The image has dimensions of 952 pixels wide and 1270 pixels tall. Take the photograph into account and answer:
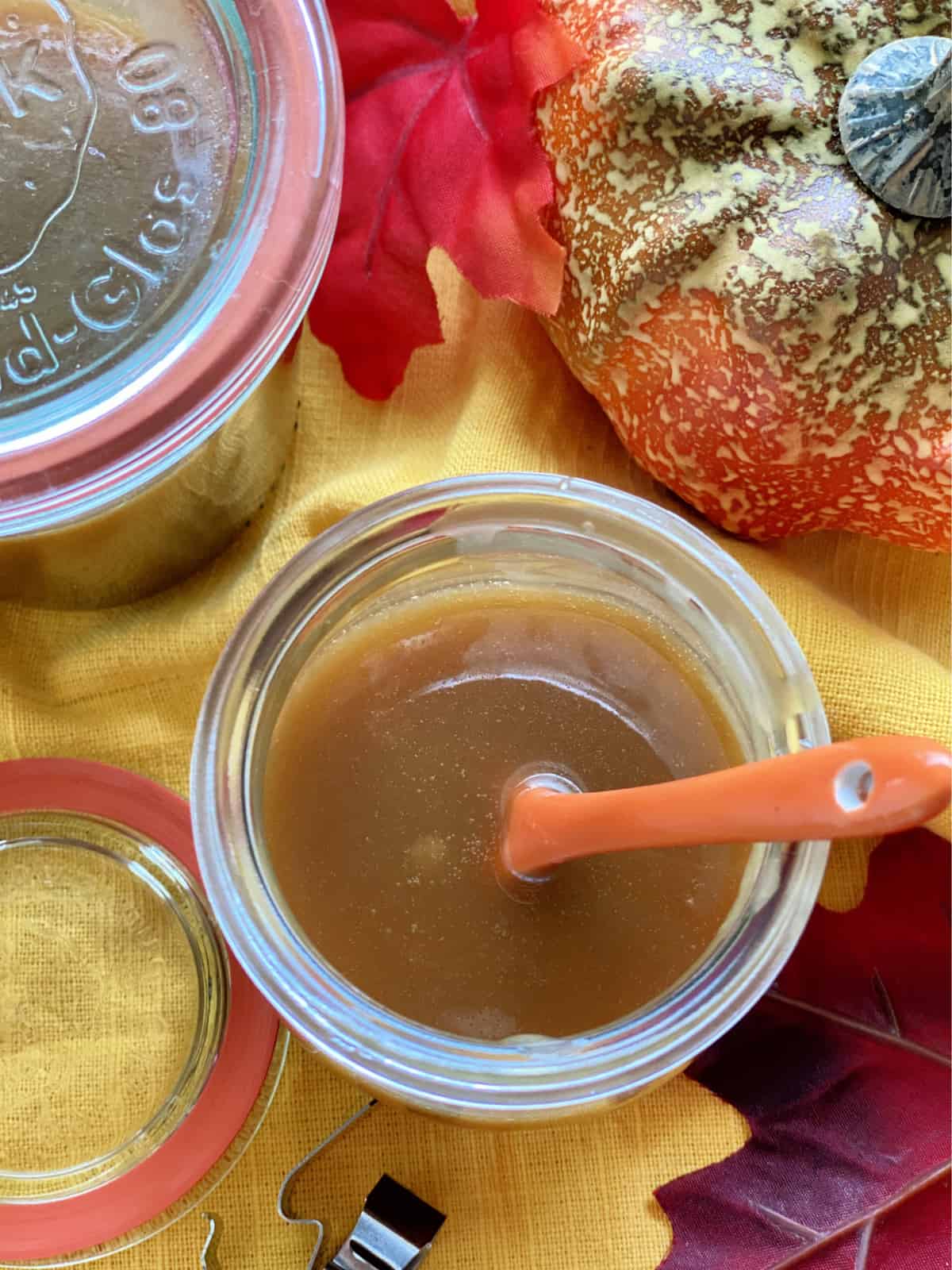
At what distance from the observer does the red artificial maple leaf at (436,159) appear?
60cm

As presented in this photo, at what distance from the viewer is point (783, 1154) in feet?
2.20

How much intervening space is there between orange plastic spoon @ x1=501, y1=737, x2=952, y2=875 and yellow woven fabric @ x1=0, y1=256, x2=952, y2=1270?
21cm

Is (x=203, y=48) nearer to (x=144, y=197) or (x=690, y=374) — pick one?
(x=144, y=197)

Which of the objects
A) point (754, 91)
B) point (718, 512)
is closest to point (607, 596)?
point (718, 512)

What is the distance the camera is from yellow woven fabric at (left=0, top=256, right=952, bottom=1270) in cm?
65

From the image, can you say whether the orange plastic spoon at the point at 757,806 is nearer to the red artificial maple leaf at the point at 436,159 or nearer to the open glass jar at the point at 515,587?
the open glass jar at the point at 515,587

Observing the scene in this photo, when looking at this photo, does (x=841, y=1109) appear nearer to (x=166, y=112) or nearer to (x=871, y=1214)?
(x=871, y=1214)

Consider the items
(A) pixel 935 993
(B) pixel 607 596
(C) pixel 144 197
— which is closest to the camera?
(C) pixel 144 197

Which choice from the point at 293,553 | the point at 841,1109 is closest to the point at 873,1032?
the point at 841,1109

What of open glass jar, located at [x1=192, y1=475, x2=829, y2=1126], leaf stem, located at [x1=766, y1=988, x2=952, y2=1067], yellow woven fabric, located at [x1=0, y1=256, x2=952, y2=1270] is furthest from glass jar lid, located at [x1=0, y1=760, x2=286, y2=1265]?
leaf stem, located at [x1=766, y1=988, x2=952, y2=1067]

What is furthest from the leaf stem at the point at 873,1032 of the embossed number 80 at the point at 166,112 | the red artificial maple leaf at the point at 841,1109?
the embossed number 80 at the point at 166,112

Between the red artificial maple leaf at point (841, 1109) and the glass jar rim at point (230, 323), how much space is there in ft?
1.35

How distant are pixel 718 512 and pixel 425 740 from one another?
0.20 metres

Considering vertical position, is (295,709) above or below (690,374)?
below
